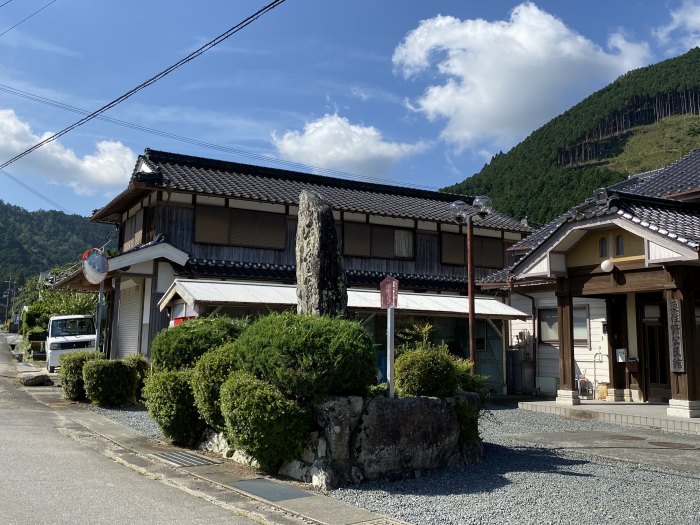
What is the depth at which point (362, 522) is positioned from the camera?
5594mm

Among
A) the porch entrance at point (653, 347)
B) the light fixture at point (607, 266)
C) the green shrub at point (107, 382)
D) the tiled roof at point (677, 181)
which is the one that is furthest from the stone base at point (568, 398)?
the green shrub at point (107, 382)

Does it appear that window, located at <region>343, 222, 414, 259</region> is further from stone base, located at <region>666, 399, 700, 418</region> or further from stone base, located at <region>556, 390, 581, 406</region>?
stone base, located at <region>666, 399, 700, 418</region>

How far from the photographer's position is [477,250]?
966 inches

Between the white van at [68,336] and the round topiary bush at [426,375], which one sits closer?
the round topiary bush at [426,375]

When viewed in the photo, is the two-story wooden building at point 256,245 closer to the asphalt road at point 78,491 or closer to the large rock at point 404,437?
the asphalt road at point 78,491

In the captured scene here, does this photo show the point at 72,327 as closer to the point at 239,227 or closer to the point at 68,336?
the point at 68,336

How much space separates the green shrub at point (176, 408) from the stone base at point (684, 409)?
9358 mm

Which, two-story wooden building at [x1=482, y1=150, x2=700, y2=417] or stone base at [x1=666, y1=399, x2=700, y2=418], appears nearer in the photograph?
stone base at [x1=666, y1=399, x2=700, y2=418]

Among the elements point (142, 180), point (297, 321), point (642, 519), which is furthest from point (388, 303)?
point (142, 180)

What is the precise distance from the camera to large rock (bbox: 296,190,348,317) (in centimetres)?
875

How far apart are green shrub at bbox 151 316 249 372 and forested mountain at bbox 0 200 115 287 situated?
10116 centimetres

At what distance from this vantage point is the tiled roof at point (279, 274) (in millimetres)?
18750

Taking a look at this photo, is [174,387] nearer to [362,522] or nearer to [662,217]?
[362,522]

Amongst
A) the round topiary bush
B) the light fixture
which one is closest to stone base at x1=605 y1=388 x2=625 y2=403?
the light fixture
